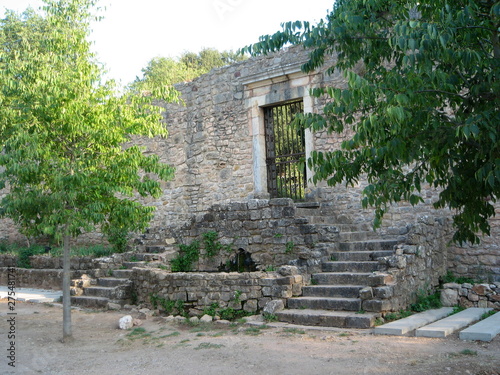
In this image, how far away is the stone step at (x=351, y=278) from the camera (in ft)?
23.6

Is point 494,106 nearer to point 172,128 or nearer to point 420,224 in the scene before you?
point 420,224

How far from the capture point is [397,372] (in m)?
4.85

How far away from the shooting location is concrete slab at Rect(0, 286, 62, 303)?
416 inches

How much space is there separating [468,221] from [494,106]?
40.5 inches

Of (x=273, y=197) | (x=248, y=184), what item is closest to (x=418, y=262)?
(x=273, y=197)

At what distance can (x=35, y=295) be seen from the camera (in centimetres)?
1123

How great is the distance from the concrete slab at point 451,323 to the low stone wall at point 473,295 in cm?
28

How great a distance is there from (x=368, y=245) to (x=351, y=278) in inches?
47.3

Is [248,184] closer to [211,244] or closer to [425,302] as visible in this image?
[211,244]

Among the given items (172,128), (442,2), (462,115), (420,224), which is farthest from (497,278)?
(172,128)

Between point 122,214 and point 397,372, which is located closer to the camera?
point 397,372

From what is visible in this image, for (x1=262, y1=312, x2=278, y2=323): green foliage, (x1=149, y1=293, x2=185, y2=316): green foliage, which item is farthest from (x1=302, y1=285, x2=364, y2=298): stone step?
(x1=149, y1=293, x2=185, y2=316): green foliage

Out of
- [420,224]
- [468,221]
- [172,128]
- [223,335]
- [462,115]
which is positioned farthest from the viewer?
[172,128]

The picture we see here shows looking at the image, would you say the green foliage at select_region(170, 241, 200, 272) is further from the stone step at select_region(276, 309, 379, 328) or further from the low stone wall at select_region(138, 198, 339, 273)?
the stone step at select_region(276, 309, 379, 328)
